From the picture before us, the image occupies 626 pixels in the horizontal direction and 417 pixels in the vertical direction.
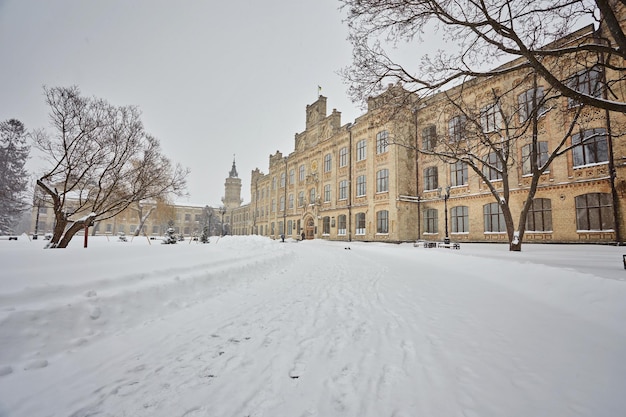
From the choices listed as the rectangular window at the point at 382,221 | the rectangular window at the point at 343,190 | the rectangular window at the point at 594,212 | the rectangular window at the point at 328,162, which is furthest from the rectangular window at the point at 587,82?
the rectangular window at the point at 328,162

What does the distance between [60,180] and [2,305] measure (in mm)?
14577

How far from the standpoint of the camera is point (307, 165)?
3769cm

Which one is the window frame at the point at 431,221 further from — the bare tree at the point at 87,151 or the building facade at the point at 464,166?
the bare tree at the point at 87,151

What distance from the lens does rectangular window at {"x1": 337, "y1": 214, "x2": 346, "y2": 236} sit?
30.4 metres

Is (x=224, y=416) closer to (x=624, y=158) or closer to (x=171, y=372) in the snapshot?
(x=171, y=372)

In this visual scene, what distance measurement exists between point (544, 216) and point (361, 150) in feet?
55.9

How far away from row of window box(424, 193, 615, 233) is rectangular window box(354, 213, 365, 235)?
7.15m

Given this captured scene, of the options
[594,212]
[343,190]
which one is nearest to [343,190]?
[343,190]

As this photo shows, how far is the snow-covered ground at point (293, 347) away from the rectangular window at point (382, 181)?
68.3 ft

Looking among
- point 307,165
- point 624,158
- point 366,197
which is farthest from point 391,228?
point 307,165

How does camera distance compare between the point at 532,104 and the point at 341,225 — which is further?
the point at 341,225

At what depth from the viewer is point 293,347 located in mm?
3045

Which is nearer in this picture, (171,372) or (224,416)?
(224,416)

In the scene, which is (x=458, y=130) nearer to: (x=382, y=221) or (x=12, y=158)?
(x=382, y=221)
